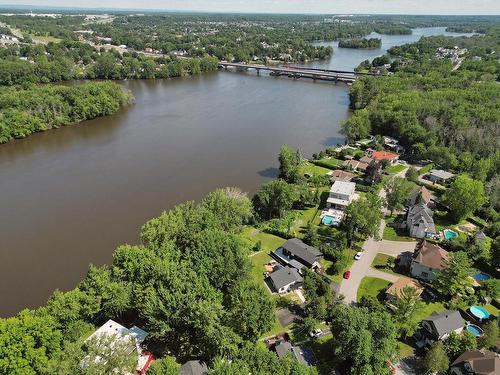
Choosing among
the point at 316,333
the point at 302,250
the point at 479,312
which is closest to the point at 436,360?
the point at 316,333

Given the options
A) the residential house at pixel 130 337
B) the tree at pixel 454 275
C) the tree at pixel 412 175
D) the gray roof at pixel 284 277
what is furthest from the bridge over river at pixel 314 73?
the residential house at pixel 130 337

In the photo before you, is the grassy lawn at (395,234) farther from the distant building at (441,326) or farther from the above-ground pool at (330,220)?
the distant building at (441,326)

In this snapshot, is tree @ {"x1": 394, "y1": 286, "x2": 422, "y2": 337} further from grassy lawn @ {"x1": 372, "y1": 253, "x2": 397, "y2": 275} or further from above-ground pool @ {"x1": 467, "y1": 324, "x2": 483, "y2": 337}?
grassy lawn @ {"x1": 372, "y1": 253, "x2": 397, "y2": 275}

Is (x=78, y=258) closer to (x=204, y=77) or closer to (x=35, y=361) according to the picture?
(x=35, y=361)

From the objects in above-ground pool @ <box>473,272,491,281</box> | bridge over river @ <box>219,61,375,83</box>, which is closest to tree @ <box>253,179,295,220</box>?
above-ground pool @ <box>473,272,491,281</box>

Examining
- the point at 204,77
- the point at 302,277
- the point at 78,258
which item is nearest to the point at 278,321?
the point at 302,277
